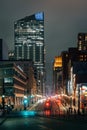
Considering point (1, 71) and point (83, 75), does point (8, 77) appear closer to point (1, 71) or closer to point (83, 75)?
point (1, 71)

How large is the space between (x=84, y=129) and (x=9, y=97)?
145461 mm

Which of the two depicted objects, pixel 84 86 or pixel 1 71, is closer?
pixel 84 86

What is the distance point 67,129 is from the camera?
46.9m

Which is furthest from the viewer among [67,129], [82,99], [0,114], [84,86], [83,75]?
[83,75]

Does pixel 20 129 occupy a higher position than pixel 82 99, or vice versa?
pixel 20 129

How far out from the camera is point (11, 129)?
46.9 meters

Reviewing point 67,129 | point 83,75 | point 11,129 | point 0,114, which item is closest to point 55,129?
point 67,129

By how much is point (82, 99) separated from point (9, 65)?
5159cm

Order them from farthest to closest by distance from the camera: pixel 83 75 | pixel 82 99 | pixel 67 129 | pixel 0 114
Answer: pixel 83 75 → pixel 82 99 → pixel 0 114 → pixel 67 129

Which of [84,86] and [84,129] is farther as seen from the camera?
[84,86]

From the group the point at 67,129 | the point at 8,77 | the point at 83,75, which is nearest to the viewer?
the point at 67,129

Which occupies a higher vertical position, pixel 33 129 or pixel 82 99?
pixel 33 129

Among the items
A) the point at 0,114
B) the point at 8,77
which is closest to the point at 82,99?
the point at 8,77

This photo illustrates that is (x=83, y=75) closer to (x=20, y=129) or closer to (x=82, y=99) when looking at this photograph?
(x=82, y=99)
